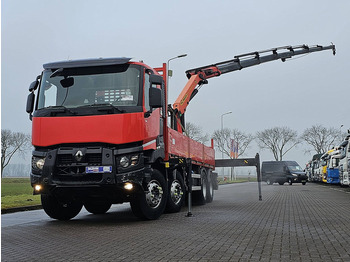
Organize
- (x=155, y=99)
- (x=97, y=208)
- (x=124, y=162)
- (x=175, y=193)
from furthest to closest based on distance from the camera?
1. (x=97, y=208)
2. (x=175, y=193)
3. (x=155, y=99)
4. (x=124, y=162)

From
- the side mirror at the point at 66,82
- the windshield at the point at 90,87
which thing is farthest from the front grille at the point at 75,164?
the side mirror at the point at 66,82

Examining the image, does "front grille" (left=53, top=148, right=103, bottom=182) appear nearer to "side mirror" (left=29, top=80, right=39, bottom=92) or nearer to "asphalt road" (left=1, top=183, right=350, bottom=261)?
"asphalt road" (left=1, top=183, right=350, bottom=261)

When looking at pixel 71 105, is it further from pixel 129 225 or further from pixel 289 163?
pixel 289 163

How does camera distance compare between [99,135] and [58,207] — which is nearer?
[99,135]

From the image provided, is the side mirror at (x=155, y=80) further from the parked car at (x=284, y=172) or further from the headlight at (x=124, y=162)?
the parked car at (x=284, y=172)

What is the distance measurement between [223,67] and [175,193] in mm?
9250

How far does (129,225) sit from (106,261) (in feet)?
12.1

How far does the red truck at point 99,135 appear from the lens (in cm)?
847

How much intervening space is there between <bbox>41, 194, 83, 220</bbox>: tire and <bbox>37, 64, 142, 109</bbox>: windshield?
83.8 inches

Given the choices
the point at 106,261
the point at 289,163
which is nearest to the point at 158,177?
the point at 106,261

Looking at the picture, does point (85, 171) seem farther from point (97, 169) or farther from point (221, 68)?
point (221, 68)

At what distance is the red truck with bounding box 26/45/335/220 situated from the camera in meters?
8.47

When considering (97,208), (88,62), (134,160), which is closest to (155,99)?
(134,160)

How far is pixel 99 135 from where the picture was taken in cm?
846
